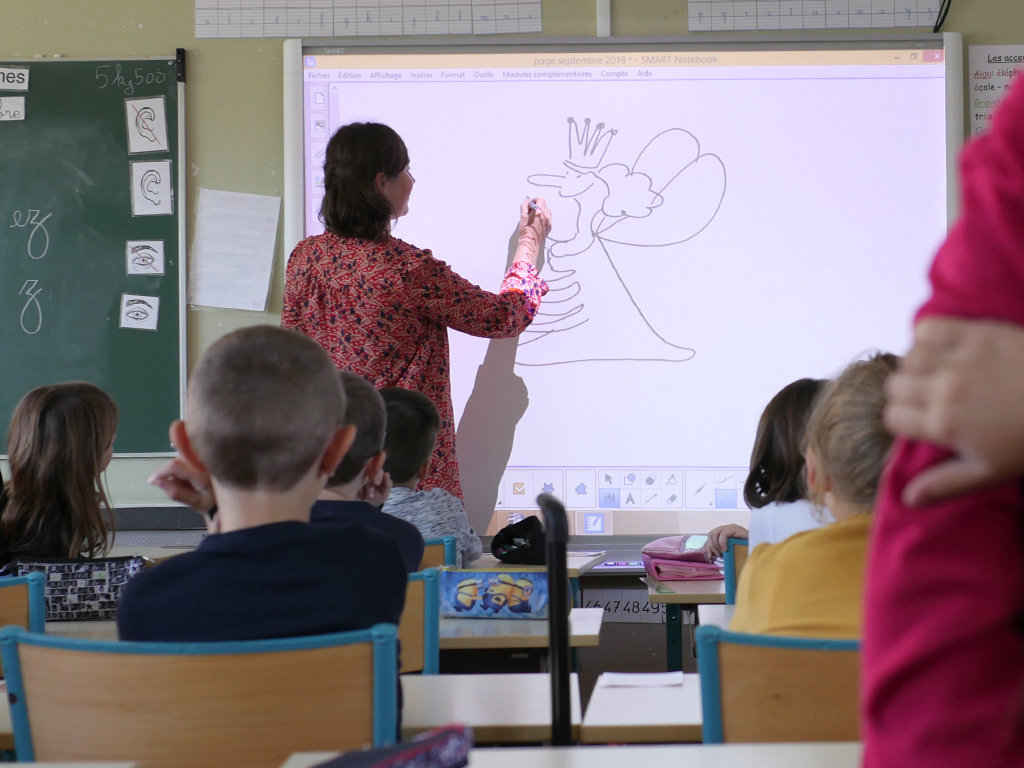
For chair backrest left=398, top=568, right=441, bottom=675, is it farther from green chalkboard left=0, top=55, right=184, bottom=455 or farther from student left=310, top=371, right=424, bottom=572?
green chalkboard left=0, top=55, right=184, bottom=455

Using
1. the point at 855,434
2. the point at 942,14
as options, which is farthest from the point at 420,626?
the point at 942,14

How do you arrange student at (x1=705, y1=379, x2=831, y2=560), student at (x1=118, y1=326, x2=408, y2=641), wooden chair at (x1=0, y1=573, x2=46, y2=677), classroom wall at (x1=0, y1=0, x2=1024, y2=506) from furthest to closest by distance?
classroom wall at (x1=0, y1=0, x2=1024, y2=506), student at (x1=705, y1=379, x2=831, y2=560), wooden chair at (x1=0, y1=573, x2=46, y2=677), student at (x1=118, y1=326, x2=408, y2=641)

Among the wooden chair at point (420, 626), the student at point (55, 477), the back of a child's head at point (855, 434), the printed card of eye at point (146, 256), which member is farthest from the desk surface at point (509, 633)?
the printed card of eye at point (146, 256)

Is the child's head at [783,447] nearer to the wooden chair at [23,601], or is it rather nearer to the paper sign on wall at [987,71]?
the wooden chair at [23,601]

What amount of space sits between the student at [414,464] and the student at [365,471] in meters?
0.48

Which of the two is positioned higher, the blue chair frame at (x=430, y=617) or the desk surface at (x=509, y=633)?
the blue chair frame at (x=430, y=617)

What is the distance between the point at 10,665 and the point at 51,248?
2695mm

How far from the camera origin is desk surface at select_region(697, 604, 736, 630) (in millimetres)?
1803

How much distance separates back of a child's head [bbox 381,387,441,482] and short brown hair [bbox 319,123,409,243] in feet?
1.89

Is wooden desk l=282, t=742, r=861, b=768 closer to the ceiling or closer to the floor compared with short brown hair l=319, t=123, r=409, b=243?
closer to the floor

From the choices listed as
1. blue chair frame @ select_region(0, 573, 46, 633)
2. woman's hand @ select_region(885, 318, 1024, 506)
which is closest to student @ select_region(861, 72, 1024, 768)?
woman's hand @ select_region(885, 318, 1024, 506)

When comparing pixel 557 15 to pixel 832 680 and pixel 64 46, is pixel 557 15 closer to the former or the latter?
pixel 64 46

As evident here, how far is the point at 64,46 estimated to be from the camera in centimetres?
341

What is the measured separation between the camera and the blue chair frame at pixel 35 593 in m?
1.62
